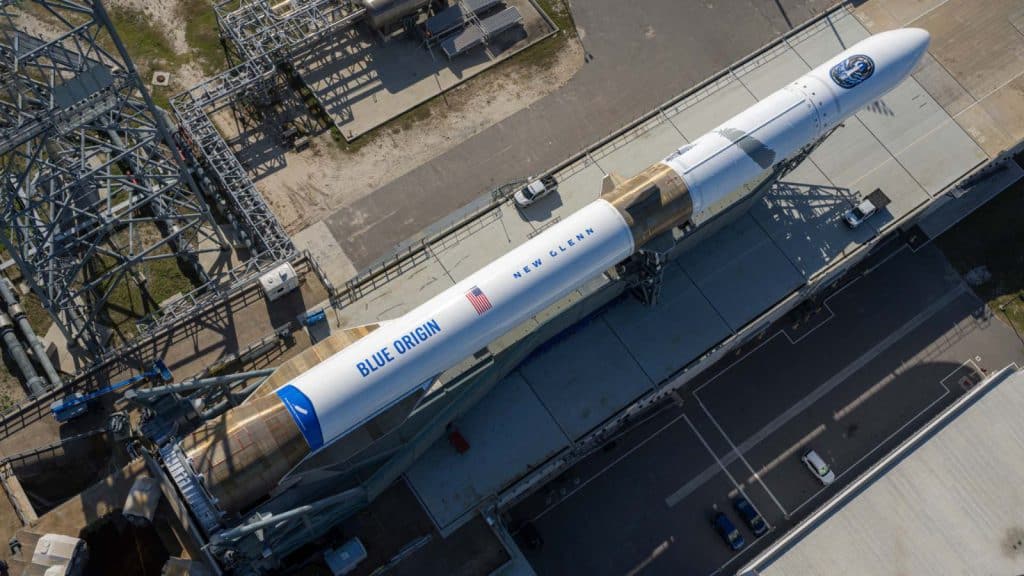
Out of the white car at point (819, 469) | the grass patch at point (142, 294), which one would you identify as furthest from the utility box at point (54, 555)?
the white car at point (819, 469)

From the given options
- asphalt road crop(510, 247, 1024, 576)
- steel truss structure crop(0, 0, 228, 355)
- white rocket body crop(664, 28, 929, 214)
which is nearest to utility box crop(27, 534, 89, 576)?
steel truss structure crop(0, 0, 228, 355)

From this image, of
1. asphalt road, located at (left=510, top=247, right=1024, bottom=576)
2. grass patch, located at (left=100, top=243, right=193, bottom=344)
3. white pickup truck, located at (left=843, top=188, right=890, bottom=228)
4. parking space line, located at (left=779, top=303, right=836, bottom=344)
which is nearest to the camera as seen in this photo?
white pickup truck, located at (left=843, top=188, right=890, bottom=228)

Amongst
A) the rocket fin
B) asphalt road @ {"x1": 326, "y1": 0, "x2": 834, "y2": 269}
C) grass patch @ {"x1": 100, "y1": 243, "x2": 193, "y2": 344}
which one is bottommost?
the rocket fin

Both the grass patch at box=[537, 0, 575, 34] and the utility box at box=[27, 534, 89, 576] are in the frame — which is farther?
the grass patch at box=[537, 0, 575, 34]

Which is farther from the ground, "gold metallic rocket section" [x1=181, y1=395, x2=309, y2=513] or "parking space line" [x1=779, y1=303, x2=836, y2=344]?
"gold metallic rocket section" [x1=181, y1=395, x2=309, y2=513]

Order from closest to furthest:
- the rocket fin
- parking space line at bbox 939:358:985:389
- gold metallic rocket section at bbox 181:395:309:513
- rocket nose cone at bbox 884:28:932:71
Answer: gold metallic rocket section at bbox 181:395:309:513
the rocket fin
rocket nose cone at bbox 884:28:932:71
parking space line at bbox 939:358:985:389

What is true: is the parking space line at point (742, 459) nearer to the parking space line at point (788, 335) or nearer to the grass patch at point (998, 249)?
the parking space line at point (788, 335)

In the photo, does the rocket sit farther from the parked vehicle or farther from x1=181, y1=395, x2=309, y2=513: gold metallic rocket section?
the parked vehicle

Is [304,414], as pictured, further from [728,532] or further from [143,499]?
[728,532]
